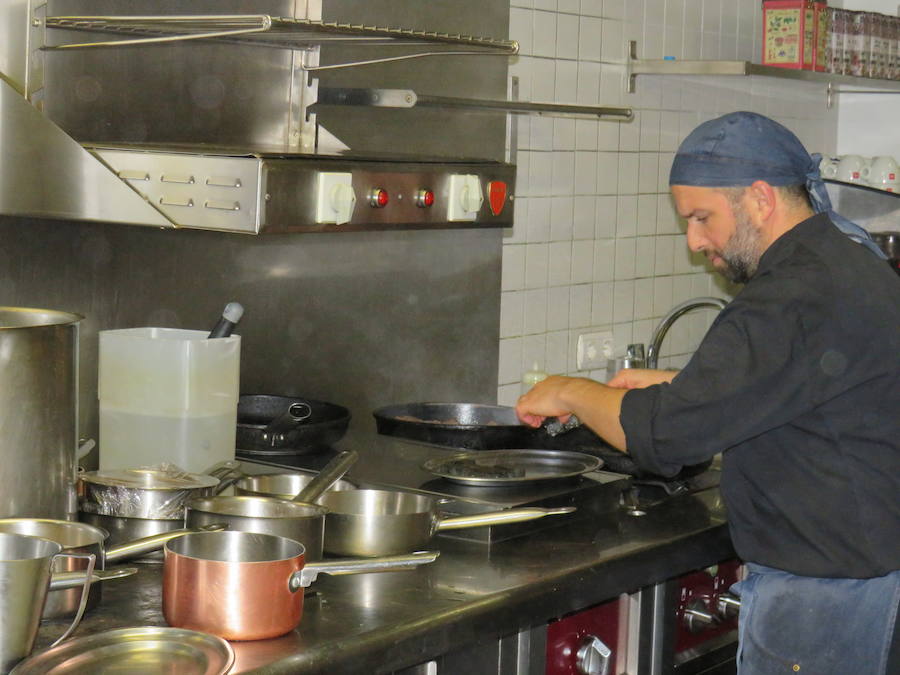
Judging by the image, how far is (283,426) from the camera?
2486 millimetres

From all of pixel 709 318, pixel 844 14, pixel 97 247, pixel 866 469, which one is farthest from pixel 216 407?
pixel 844 14

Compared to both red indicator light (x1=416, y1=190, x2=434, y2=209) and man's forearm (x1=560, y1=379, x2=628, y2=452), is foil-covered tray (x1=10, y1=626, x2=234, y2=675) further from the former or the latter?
red indicator light (x1=416, y1=190, x2=434, y2=209)

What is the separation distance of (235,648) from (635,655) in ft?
2.91

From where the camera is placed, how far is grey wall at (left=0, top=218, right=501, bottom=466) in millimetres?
2385

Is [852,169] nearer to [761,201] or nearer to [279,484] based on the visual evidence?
[761,201]

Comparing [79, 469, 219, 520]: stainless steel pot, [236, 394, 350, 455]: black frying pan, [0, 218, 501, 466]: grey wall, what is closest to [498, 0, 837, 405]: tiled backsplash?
[0, 218, 501, 466]: grey wall

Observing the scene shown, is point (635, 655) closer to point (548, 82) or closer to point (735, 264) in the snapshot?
point (735, 264)

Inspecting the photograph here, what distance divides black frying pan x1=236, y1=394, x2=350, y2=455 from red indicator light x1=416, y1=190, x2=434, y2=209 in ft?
1.63

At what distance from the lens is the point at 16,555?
62.5 inches

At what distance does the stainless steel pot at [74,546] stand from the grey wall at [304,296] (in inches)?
25.4

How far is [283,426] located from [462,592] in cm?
73

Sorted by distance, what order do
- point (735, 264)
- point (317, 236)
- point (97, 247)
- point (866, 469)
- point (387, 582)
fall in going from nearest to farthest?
point (387, 582)
point (866, 469)
point (735, 264)
point (97, 247)
point (317, 236)

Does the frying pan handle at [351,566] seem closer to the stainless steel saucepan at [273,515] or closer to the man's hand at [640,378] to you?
the stainless steel saucepan at [273,515]

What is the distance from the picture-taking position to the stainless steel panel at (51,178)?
2004 millimetres
